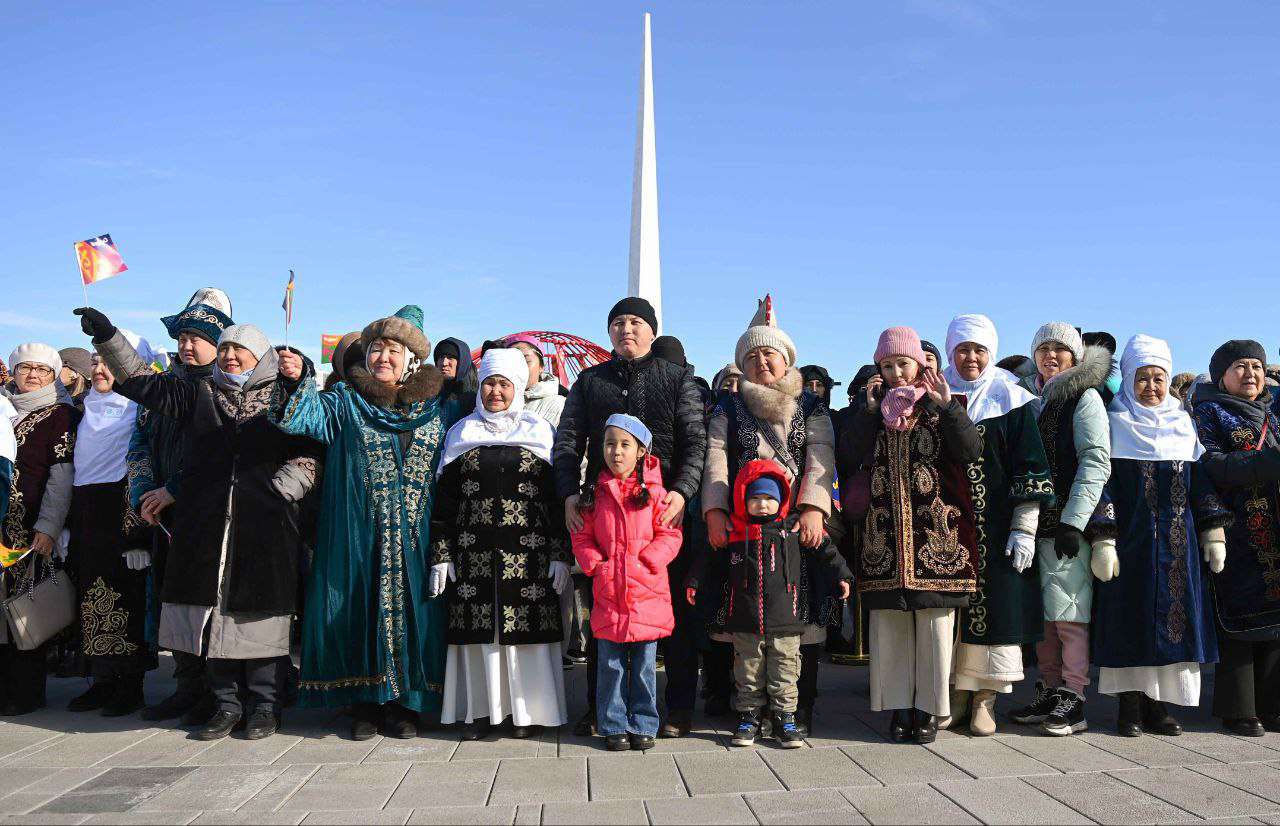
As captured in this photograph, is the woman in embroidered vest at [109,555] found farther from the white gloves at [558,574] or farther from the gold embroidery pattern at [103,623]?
the white gloves at [558,574]

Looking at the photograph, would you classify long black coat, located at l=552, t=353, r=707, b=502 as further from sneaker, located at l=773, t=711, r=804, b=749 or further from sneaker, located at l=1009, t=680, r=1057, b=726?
sneaker, located at l=1009, t=680, r=1057, b=726

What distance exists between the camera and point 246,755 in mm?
3961

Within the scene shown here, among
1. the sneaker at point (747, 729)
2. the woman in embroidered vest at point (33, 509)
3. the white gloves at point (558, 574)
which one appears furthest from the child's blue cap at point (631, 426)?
the woman in embroidered vest at point (33, 509)

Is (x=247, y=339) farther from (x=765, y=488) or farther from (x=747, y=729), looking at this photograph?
(x=747, y=729)

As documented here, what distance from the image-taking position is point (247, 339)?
445 centimetres

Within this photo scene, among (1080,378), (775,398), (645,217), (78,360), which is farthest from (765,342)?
(645,217)

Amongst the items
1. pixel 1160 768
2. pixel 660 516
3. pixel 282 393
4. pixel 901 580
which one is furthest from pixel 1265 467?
pixel 282 393

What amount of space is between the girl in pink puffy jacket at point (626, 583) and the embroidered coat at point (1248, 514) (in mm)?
2685

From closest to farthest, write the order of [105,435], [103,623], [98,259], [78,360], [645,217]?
1. [103,623]
2. [105,435]
3. [78,360]
4. [98,259]
5. [645,217]

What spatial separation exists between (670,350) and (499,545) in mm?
1414

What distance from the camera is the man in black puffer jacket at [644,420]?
4324 millimetres

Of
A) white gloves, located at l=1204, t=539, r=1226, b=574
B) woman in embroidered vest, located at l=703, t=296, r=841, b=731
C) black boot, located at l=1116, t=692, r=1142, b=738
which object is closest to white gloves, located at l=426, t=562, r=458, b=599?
woman in embroidered vest, located at l=703, t=296, r=841, b=731

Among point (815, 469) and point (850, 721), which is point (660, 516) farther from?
point (850, 721)

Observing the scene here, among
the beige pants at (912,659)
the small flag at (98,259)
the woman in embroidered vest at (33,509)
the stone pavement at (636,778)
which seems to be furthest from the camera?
the small flag at (98,259)
